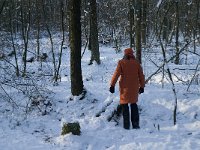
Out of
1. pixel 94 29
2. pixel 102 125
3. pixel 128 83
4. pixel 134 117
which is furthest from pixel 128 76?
pixel 94 29

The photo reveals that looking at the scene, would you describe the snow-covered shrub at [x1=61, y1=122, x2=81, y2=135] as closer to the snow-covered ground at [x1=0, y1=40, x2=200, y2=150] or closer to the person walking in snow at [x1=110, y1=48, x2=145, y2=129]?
the snow-covered ground at [x1=0, y1=40, x2=200, y2=150]

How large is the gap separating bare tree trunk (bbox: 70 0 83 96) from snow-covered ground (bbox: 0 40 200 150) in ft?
1.36

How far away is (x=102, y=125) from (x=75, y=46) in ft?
9.71

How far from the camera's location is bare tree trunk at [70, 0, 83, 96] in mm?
11742

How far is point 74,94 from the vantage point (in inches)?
489

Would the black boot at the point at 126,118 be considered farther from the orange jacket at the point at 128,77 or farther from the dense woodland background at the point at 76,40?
the dense woodland background at the point at 76,40

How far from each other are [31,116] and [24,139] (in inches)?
76.7

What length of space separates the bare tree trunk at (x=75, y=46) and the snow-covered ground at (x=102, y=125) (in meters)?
0.41

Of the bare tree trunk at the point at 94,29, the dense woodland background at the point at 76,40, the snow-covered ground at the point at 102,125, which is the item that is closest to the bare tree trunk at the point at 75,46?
the dense woodland background at the point at 76,40

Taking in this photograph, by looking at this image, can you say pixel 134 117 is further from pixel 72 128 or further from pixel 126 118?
pixel 72 128

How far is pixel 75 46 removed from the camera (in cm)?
1205

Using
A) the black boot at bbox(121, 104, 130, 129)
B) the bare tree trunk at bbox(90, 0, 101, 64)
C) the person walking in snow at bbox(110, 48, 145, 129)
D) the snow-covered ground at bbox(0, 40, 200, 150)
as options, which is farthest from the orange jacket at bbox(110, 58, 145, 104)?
the bare tree trunk at bbox(90, 0, 101, 64)

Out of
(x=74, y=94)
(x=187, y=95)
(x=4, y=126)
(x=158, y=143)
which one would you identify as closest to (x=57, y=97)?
(x=74, y=94)

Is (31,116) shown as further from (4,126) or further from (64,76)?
(64,76)
